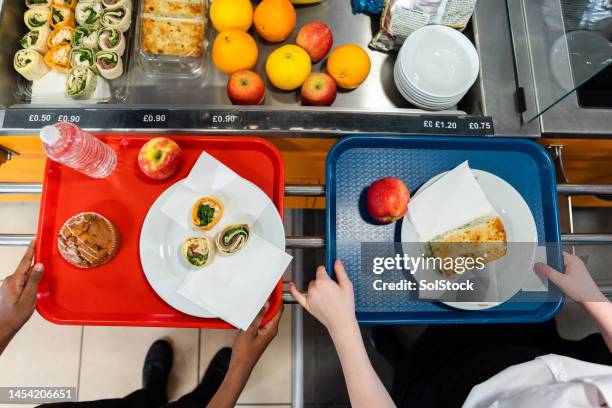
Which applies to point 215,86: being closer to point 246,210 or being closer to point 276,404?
point 246,210

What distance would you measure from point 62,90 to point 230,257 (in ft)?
2.40

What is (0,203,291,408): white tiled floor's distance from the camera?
189 centimetres

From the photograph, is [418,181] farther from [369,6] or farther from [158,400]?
[158,400]

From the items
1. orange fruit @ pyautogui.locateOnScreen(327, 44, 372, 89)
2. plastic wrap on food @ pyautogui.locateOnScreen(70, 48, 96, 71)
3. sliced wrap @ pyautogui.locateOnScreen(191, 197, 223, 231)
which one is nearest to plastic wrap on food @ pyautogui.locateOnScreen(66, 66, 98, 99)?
plastic wrap on food @ pyautogui.locateOnScreen(70, 48, 96, 71)

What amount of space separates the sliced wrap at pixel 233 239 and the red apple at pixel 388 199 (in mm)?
345

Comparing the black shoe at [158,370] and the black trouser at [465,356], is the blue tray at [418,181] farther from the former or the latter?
the black shoe at [158,370]

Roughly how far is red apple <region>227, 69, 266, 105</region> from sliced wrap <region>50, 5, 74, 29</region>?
0.56 metres

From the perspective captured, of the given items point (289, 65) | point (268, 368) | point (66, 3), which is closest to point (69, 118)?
point (66, 3)

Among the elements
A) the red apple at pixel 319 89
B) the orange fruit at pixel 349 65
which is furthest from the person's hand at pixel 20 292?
the orange fruit at pixel 349 65

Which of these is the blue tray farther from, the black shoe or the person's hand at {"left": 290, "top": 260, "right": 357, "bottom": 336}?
the black shoe

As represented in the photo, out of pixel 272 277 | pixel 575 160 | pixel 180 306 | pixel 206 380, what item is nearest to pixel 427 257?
pixel 272 277

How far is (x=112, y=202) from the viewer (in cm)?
116

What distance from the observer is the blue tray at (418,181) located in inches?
44.1

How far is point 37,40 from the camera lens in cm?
124
